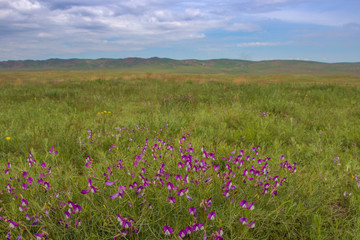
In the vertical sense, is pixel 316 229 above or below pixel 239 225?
below

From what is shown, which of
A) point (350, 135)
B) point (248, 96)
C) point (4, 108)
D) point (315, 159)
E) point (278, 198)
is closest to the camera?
point (278, 198)

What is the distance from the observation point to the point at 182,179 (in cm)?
171

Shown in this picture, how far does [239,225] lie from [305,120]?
14.6 feet

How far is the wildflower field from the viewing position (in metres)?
1.52

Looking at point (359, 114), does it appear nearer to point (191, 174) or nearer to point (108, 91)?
point (191, 174)

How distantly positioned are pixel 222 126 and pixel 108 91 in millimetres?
7380

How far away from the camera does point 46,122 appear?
4938 mm

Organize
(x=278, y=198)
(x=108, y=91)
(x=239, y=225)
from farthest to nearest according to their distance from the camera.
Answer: (x=108, y=91) < (x=278, y=198) < (x=239, y=225)

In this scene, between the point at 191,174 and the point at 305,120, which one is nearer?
the point at 191,174

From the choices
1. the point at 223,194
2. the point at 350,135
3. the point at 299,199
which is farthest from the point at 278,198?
the point at 350,135

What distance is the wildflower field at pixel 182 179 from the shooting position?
1.52 meters

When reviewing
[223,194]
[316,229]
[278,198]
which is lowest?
[316,229]

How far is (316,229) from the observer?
175 centimetres

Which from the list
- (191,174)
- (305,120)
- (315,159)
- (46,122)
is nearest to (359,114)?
(305,120)
